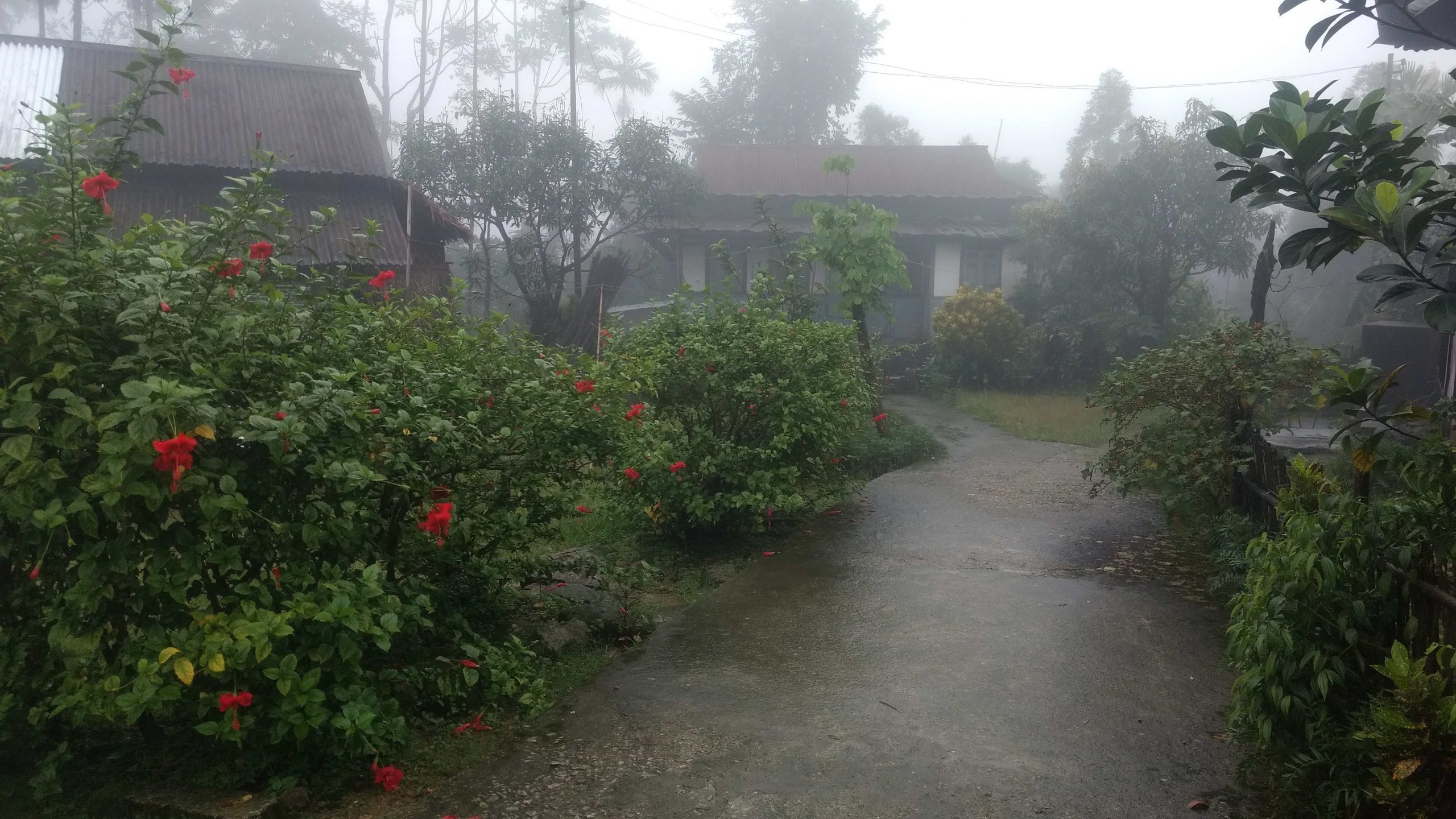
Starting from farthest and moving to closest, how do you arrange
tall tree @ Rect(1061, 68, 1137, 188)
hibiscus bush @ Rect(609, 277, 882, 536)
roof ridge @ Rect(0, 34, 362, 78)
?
1. tall tree @ Rect(1061, 68, 1137, 188)
2. roof ridge @ Rect(0, 34, 362, 78)
3. hibiscus bush @ Rect(609, 277, 882, 536)

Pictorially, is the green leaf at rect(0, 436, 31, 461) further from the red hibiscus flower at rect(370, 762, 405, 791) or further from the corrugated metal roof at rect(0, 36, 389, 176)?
the corrugated metal roof at rect(0, 36, 389, 176)

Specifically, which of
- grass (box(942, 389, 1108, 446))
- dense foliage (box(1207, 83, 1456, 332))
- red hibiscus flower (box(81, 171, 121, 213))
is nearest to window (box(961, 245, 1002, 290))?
grass (box(942, 389, 1108, 446))

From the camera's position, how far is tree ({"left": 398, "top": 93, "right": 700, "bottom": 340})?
19062 mm

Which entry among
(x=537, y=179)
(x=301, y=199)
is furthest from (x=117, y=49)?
(x=537, y=179)

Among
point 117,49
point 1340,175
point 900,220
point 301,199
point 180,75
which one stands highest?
point 117,49

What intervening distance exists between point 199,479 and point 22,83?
15.1 meters

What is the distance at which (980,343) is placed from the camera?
729 inches

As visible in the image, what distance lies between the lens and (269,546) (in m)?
3.15

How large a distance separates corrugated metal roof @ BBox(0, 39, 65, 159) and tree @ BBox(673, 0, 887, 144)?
18544 mm

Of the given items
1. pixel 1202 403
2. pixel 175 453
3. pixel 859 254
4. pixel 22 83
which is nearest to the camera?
pixel 175 453

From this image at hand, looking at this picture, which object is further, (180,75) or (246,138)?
(246,138)

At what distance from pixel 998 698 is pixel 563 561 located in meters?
2.83

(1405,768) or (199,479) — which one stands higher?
(199,479)

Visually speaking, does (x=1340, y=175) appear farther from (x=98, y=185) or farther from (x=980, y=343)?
(x=980, y=343)
